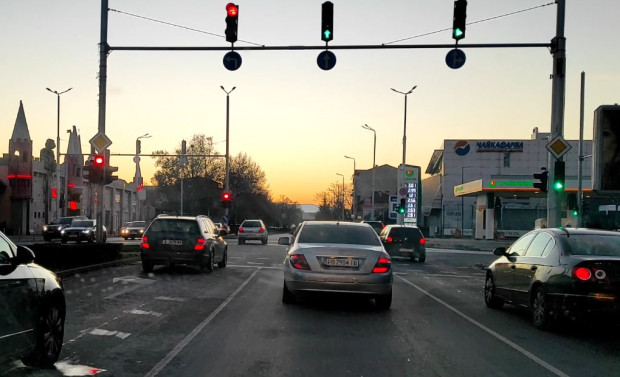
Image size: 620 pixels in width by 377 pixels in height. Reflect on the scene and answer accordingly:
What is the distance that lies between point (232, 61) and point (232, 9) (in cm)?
172

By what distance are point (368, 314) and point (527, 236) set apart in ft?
10.2

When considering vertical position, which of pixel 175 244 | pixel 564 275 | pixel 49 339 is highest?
pixel 564 275

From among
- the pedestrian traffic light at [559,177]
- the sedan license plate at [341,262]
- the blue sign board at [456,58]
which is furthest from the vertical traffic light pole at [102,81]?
the pedestrian traffic light at [559,177]

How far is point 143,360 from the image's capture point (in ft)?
23.1

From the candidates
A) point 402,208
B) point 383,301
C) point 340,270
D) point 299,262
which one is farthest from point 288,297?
point 402,208

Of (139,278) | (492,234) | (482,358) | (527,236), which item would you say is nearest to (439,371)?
(482,358)

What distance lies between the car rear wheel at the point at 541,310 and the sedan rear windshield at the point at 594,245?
2.54 feet

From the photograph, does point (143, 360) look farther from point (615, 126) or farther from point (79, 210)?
point (79, 210)

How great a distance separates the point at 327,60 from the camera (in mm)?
16797

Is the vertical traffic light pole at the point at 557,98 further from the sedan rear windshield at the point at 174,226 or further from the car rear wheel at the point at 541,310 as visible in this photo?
the sedan rear windshield at the point at 174,226

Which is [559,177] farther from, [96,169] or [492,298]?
[96,169]

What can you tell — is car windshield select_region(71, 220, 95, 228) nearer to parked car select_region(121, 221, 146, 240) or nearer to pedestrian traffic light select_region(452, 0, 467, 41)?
parked car select_region(121, 221, 146, 240)

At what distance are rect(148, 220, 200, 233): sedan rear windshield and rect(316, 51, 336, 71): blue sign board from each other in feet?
18.0

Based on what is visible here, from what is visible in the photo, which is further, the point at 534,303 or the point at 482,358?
the point at 534,303
